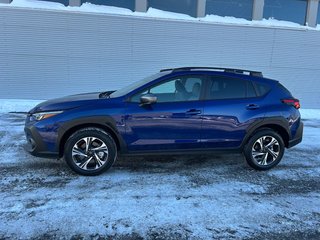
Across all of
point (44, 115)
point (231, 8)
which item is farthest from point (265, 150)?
point (231, 8)

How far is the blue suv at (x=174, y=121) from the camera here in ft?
15.1

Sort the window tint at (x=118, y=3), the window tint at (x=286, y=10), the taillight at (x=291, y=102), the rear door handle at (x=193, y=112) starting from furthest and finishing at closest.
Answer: the window tint at (x=286, y=10) → the window tint at (x=118, y=3) → the taillight at (x=291, y=102) → the rear door handle at (x=193, y=112)

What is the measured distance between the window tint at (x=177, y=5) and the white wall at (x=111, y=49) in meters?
0.90

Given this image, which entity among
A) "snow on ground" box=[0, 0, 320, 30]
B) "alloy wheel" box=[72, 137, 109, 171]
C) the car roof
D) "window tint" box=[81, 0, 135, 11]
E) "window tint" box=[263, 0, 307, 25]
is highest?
"window tint" box=[263, 0, 307, 25]

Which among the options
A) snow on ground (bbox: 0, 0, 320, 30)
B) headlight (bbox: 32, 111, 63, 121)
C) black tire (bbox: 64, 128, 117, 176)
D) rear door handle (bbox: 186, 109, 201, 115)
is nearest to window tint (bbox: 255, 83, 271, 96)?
rear door handle (bbox: 186, 109, 201, 115)

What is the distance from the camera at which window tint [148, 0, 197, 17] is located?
13172 millimetres

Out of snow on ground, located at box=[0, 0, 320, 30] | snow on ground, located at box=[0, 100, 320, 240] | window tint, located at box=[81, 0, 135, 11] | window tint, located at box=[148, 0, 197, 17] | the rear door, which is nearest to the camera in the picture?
snow on ground, located at box=[0, 100, 320, 240]

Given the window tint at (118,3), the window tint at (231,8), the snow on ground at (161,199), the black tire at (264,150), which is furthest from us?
the window tint at (231,8)

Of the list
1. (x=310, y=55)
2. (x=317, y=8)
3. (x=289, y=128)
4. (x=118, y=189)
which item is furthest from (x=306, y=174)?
(x=317, y=8)

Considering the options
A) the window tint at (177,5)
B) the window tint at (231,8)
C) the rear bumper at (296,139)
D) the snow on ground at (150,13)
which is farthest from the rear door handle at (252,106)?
the window tint at (231,8)

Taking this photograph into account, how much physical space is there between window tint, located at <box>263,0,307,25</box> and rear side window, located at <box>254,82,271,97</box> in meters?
10.3

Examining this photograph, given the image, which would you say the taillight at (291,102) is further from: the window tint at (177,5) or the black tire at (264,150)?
the window tint at (177,5)

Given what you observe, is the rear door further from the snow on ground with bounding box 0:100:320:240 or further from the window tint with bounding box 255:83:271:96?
the snow on ground with bounding box 0:100:320:240

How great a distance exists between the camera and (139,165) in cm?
527
